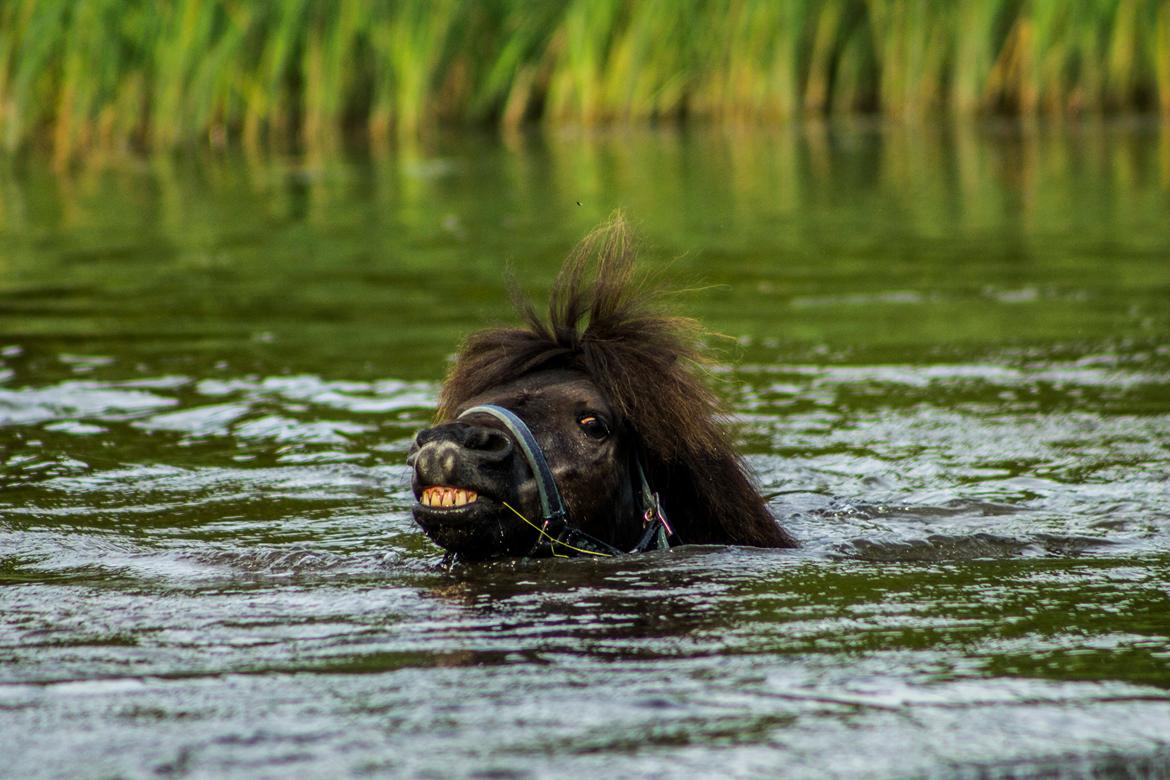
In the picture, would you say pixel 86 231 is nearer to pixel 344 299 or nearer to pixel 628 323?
pixel 344 299

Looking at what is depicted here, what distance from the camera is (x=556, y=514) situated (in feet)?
16.0

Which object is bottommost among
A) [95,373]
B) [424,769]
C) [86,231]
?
[424,769]

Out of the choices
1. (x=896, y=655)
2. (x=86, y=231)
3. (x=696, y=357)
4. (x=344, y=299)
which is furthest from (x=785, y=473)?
(x=86, y=231)

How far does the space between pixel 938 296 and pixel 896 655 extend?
297 inches

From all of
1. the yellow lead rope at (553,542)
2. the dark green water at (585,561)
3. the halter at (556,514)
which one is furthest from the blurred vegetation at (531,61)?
the yellow lead rope at (553,542)

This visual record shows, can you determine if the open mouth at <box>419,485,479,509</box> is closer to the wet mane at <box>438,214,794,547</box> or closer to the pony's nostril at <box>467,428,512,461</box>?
the pony's nostril at <box>467,428,512,461</box>

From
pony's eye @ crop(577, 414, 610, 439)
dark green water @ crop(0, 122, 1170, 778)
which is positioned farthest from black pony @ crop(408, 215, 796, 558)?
dark green water @ crop(0, 122, 1170, 778)

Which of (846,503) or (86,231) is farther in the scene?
(86,231)

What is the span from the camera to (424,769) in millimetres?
3346

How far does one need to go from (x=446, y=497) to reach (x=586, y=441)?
1.89 feet

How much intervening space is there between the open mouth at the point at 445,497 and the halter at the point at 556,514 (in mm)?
138

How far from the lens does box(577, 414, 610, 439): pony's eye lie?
5039mm

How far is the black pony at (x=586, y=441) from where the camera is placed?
466cm

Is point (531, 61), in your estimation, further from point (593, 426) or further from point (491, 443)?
point (491, 443)
